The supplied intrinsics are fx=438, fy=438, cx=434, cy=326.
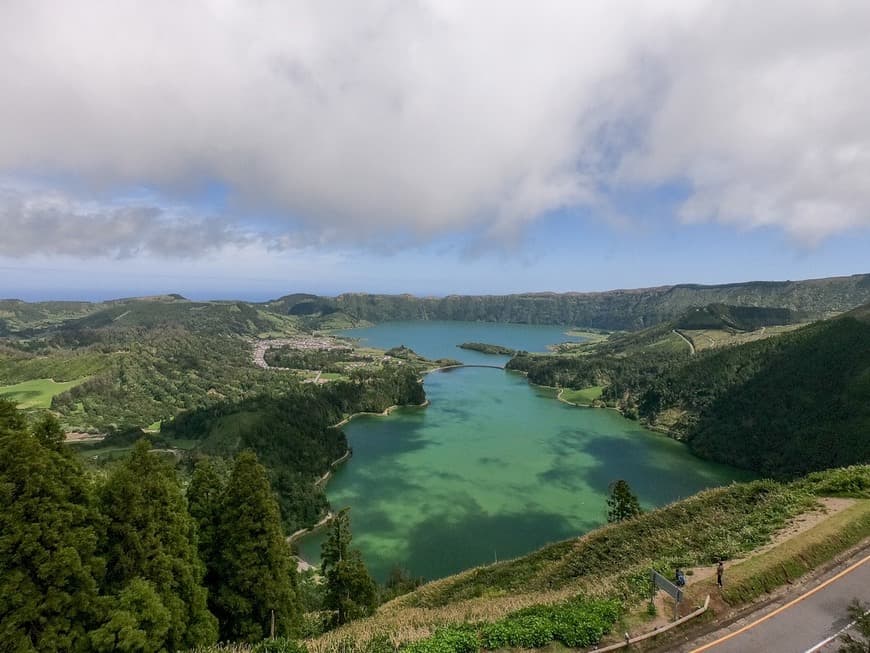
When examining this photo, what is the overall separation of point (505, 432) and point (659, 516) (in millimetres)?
85891

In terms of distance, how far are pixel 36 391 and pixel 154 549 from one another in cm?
17630

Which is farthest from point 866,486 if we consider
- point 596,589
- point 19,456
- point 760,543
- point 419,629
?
point 19,456

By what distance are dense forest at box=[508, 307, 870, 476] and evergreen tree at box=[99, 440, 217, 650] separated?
99531 millimetres

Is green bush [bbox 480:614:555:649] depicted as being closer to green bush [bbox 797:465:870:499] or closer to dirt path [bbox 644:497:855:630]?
dirt path [bbox 644:497:855:630]

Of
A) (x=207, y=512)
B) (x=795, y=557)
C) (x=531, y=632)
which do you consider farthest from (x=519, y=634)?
(x=207, y=512)

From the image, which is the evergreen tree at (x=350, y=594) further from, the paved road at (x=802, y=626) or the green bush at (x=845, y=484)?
the green bush at (x=845, y=484)

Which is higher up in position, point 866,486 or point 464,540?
point 866,486

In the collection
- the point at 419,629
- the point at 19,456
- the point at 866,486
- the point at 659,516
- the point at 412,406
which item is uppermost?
the point at 19,456

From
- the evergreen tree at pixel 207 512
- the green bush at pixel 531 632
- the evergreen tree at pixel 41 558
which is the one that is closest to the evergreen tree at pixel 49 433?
the evergreen tree at pixel 41 558

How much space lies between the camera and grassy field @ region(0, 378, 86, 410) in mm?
136250

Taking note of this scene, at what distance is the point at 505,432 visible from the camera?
118500 mm

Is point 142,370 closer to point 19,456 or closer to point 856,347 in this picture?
point 19,456

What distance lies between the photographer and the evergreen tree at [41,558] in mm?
14727

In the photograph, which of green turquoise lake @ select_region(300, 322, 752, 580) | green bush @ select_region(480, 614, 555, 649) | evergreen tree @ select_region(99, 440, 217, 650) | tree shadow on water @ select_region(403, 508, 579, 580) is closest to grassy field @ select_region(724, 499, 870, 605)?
green bush @ select_region(480, 614, 555, 649)
